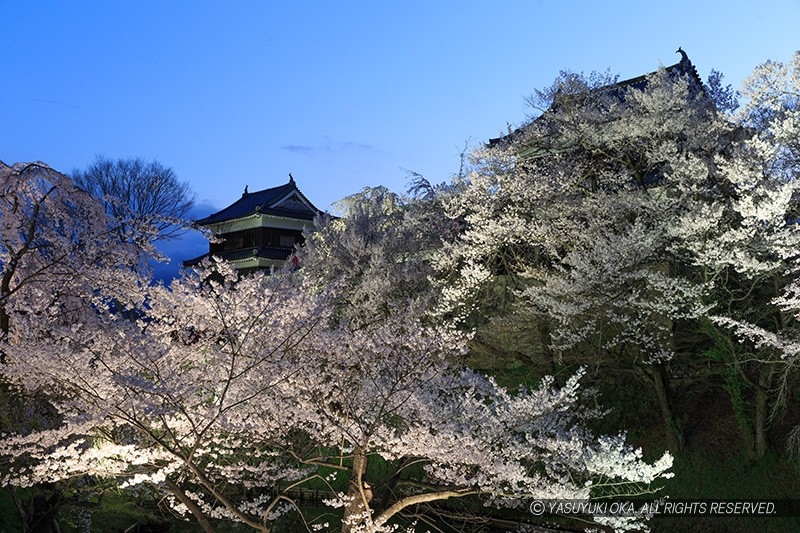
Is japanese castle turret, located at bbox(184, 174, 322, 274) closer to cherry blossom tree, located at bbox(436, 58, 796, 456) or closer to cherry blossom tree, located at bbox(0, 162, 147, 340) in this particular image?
cherry blossom tree, located at bbox(436, 58, 796, 456)

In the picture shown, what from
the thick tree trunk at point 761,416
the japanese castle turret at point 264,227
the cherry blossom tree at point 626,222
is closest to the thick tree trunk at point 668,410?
the cherry blossom tree at point 626,222

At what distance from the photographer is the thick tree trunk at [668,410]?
1350 centimetres

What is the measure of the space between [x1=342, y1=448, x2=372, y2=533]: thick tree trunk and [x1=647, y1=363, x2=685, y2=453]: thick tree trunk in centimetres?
790

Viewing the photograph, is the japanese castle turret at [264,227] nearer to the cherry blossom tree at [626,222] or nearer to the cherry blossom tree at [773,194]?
the cherry blossom tree at [626,222]

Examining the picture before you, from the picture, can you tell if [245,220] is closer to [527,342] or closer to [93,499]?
[527,342]

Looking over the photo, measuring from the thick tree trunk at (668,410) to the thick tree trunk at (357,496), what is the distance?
7.90m

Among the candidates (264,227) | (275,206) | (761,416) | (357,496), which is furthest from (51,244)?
(275,206)

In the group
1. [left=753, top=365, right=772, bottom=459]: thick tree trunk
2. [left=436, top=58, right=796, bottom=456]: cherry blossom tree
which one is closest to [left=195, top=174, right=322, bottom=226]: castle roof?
[left=436, top=58, right=796, bottom=456]: cherry blossom tree

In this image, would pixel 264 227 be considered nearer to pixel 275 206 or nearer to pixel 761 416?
pixel 275 206

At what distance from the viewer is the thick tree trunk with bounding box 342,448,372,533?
789 cm

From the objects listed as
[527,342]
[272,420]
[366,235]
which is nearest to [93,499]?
[272,420]

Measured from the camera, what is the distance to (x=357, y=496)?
809cm

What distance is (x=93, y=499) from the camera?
34.9 feet

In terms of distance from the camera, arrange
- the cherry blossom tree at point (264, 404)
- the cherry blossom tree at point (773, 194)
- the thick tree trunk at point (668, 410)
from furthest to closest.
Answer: the thick tree trunk at point (668, 410) → the cherry blossom tree at point (773, 194) → the cherry blossom tree at point (264, 404)
